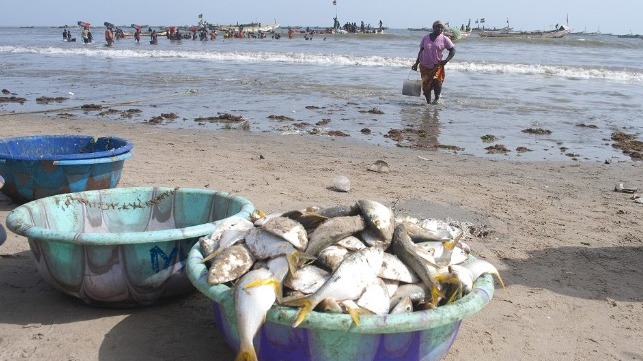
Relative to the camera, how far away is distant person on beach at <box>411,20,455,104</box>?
12.9 m

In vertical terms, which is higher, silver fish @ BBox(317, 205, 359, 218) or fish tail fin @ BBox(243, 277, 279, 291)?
silver fish @ BBox(317, 205, 359, 218)

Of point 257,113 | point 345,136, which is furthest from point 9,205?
point 257,113

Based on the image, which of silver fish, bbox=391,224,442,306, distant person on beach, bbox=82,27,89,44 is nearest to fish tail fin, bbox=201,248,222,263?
silver fish, bbox=391,224,442,306

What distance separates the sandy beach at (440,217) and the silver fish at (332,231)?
0.85 meters

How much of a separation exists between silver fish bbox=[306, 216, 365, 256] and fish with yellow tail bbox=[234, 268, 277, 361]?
0.49m

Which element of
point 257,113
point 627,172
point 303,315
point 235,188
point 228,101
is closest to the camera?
point 303,315

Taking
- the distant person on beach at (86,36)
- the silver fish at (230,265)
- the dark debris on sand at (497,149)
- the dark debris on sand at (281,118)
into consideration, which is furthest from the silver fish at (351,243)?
the distant person on beach at (86,36)

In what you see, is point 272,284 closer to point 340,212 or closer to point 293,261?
point 293,261

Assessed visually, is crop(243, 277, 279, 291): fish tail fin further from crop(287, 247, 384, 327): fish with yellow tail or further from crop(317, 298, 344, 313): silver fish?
crop(317, 298, 344, 313): silver fish

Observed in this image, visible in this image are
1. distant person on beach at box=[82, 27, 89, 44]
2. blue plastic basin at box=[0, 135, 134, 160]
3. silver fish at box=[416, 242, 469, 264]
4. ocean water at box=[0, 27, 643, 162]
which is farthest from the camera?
distant person on beach at box=[82, 27, 89, 44]

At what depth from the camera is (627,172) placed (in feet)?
26.9

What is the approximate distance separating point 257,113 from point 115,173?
293 inches

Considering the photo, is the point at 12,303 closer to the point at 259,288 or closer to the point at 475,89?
the point at 259,288

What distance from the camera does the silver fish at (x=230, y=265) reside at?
2846mm
